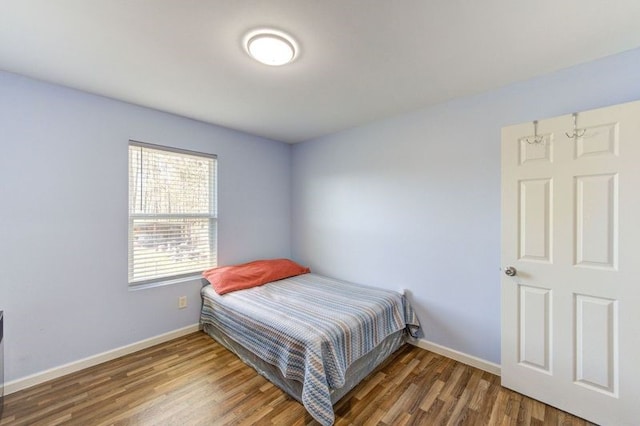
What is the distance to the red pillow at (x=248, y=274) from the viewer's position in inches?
106

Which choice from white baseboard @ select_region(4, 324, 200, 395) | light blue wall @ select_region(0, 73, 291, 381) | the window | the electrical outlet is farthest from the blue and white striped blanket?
light blue wall @ select_region(0, 73, 291, 381)

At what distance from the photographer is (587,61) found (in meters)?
1.76

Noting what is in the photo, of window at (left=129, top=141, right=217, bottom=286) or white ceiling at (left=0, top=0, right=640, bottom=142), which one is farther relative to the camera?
window at (left=129, top=141, right=217, bottom=286)

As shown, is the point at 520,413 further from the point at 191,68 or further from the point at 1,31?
the point at 1,31

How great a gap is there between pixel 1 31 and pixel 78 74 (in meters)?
0.45

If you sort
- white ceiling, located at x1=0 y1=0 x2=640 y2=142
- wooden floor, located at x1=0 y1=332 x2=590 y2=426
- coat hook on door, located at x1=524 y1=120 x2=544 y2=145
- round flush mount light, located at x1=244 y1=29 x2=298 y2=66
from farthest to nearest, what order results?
1. coat hook on door, located at x1=524 y1=120 x2=544 y2=145
2. wooden floor, located at x1=0 y1=332 x2=590 y2=426
3. round flush mount light, located at x1=244 y1=29 x2=298 y2=66
4. white ceiling, located at x1=0 y1=0 x2=640 y2=142

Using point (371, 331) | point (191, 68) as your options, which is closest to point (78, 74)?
point (191, 68)

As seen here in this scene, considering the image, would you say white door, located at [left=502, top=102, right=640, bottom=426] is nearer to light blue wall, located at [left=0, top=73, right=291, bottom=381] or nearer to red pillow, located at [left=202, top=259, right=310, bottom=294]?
red pillow, located at [left=202, top=259, right=310, bottom=294]

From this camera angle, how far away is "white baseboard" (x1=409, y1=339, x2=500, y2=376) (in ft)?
6.99

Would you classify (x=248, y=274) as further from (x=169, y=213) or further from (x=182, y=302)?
(x=169, y=213)

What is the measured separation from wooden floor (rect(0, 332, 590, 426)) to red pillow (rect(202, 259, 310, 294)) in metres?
0.70

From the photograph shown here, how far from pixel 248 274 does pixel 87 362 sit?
1.48 meters

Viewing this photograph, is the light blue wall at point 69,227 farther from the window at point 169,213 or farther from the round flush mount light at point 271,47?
the round flush mount light at point 271,47

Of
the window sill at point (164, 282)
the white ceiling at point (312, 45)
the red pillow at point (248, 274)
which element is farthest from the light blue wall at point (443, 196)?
the window sill at point (164, 282)
